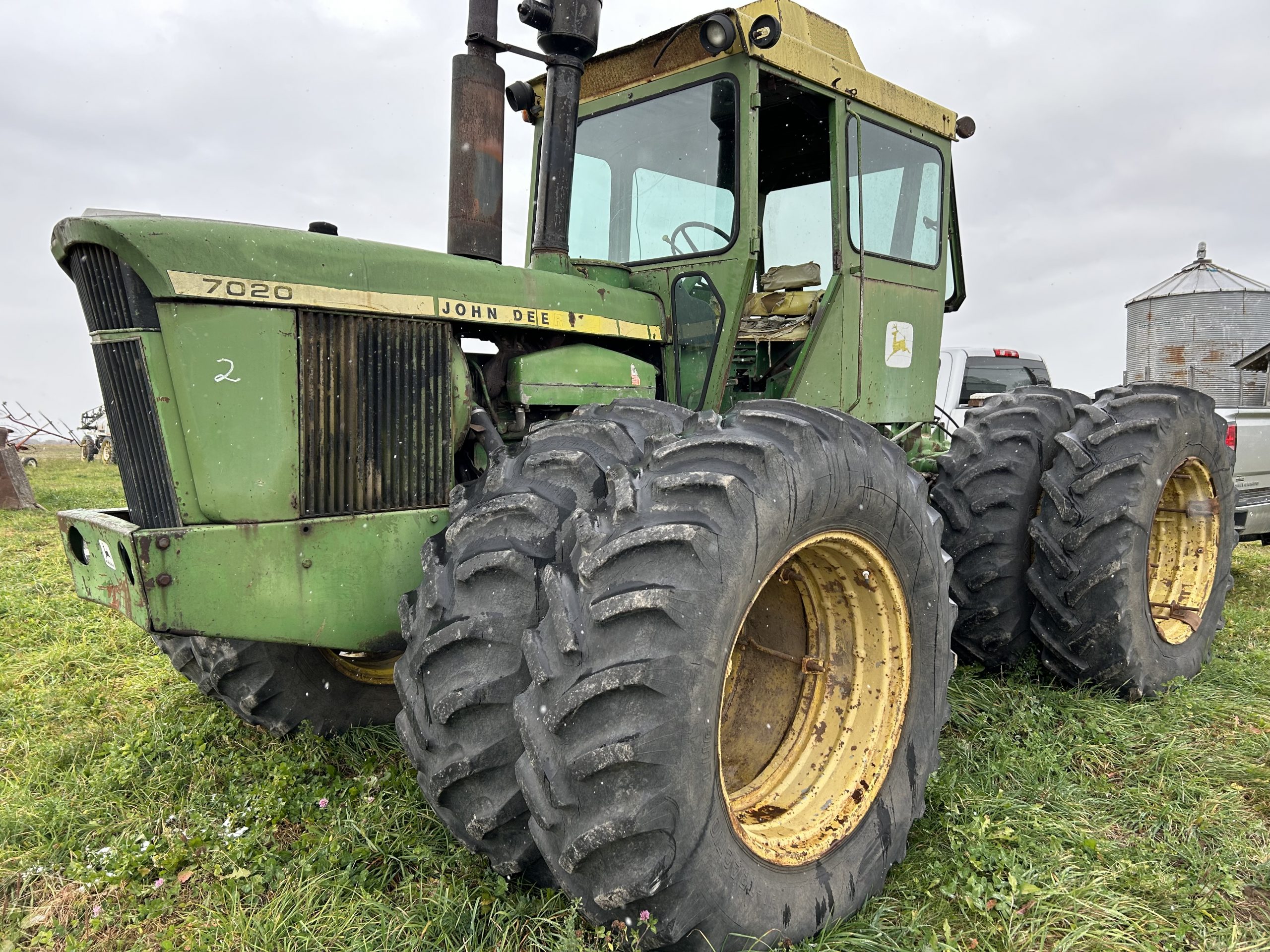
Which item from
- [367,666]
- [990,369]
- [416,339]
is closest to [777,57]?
[416,339]

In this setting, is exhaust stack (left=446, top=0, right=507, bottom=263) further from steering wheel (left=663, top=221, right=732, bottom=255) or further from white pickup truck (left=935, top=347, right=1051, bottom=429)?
white pickup truck (left=935, top=347, right=1051, bottom=429)

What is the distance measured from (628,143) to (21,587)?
531cm

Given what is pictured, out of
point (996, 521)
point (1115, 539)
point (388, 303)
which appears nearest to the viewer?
point (388, 303)

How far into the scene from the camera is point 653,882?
1878 mm

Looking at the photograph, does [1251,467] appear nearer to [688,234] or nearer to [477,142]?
[688,234]

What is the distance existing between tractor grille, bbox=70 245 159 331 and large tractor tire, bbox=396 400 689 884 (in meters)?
0.95

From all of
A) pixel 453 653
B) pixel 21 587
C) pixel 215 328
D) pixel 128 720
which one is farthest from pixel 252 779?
pixel 21 587

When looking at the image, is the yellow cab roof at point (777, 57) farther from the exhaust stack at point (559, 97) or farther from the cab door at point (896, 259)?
the exhaust stack at point (559, 97)

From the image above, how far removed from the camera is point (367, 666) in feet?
11.3

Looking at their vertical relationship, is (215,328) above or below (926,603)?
above

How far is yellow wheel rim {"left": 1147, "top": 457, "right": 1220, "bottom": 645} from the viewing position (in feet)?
13.8

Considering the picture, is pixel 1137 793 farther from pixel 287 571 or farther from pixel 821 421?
pixel 287 571

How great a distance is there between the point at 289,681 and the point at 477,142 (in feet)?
6.54

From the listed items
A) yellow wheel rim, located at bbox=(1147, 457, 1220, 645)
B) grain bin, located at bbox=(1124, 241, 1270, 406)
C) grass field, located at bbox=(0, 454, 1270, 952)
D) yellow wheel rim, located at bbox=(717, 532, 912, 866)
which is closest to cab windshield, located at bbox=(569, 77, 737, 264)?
yellow wheel rim, located at bbox=(717, 532, 912, 866)
